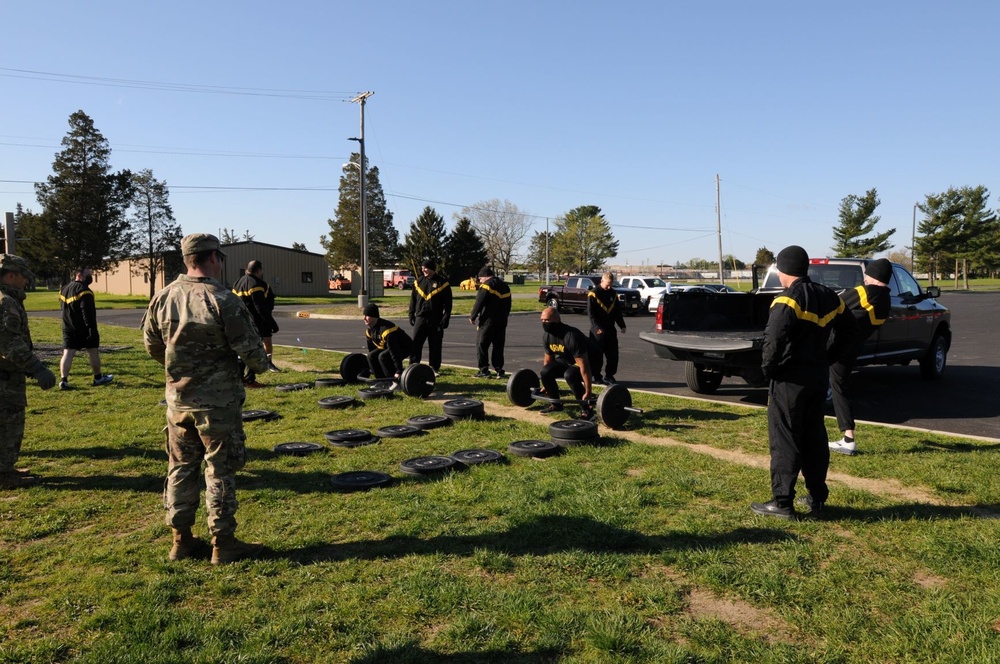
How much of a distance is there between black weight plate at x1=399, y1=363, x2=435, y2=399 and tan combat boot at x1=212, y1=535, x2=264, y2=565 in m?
5.22

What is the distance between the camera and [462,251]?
66375 mm

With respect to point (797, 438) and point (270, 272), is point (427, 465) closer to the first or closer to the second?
point (797, 438)

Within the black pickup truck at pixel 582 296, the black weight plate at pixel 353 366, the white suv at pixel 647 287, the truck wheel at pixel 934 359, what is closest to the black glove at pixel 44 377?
the black weight plate at pixel 353 366

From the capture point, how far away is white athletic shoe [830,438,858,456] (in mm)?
6504

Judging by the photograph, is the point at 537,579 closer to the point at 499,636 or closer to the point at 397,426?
the point at 499,636

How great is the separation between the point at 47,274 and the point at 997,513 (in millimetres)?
64702

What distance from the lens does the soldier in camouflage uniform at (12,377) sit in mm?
5570

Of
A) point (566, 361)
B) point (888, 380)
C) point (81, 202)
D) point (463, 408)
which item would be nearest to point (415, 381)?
point (463, 408)

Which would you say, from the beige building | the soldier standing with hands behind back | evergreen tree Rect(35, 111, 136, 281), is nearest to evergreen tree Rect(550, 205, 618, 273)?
the beige building

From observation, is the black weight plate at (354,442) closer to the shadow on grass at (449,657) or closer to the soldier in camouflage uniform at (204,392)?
the soldier in camouflage uniform at (204,392)

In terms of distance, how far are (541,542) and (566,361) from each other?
4.09 meters

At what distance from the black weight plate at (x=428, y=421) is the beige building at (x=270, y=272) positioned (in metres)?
46.8

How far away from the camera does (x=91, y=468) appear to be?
618 cm

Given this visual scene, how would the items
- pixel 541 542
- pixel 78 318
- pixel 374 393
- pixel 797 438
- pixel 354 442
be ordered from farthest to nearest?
pixel 78 318
pixel 374 393
pixel 354 442
pixel 797 438
pixel 541 542
